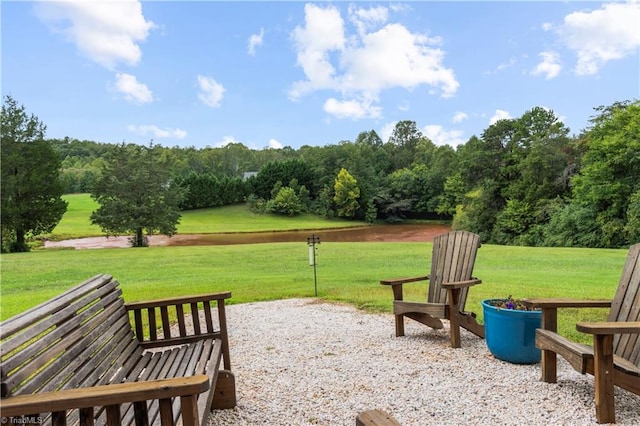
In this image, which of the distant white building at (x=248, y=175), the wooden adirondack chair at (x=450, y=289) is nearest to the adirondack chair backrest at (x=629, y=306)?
the wooden adirondack chair at (x=450, y=289)

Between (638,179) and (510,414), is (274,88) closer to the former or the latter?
(638,179)

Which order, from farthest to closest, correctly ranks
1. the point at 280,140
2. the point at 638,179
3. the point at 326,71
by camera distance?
the point at 280,140 < the point at 326,71 < the point at 638,179

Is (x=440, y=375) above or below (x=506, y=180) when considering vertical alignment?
below

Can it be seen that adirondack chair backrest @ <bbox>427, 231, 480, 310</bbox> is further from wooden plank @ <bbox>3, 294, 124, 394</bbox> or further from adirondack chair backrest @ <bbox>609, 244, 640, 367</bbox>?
wooden plank @ <bbox>3, 294, 124, 394</bbox>

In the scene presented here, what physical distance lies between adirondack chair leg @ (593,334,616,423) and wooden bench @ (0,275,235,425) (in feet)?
7.35

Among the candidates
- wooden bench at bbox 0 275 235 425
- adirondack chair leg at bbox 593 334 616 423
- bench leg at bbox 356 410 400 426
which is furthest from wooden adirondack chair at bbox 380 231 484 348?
bench leg at bbox 356 410 400 426

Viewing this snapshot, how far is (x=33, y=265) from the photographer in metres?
13.1

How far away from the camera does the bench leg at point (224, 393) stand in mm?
2773

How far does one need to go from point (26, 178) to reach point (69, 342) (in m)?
21.9

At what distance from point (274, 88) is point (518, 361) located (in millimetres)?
21855

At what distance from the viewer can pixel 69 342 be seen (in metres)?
1.88

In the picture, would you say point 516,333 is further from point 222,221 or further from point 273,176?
point 273,176

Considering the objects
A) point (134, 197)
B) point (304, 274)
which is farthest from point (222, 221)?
point (304, 274)

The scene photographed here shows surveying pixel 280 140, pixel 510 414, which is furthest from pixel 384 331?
pixel 280 140
